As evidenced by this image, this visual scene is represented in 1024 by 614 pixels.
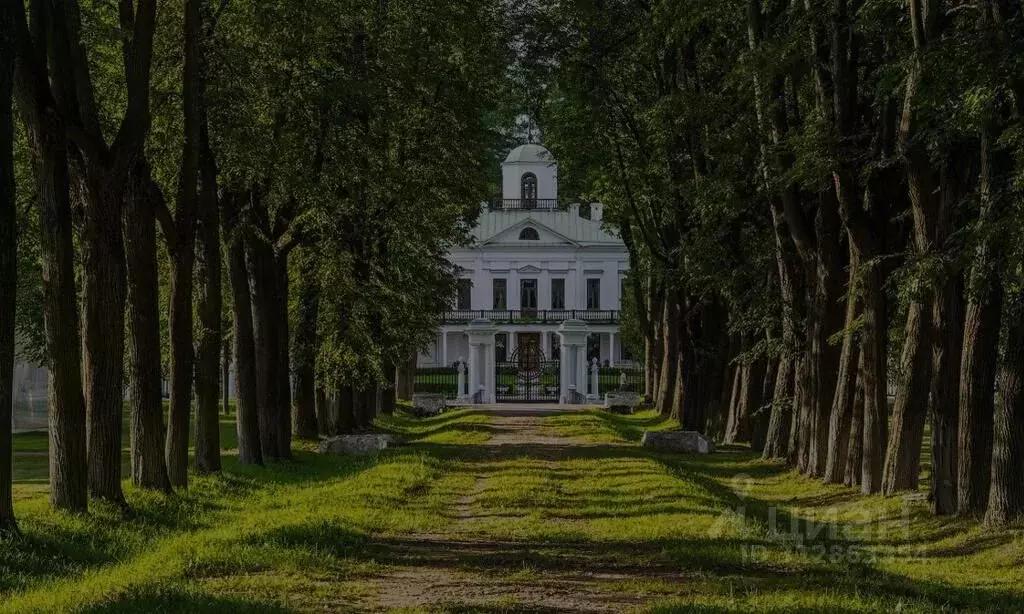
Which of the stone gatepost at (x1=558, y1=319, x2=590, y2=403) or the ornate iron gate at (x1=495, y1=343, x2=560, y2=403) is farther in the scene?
the ornate iron gate at (x1=495, y1=343, x2=560, y2=403)

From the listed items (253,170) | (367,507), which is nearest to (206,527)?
(367,507)

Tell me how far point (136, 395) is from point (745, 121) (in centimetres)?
1083

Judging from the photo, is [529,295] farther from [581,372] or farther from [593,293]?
[581,372]

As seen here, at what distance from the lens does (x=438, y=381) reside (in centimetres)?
6100

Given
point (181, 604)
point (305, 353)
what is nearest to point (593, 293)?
point (305, 353)

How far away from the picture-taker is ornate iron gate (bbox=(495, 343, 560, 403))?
184 ft

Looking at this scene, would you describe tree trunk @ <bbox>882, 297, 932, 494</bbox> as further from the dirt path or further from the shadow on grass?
the shadow on grass

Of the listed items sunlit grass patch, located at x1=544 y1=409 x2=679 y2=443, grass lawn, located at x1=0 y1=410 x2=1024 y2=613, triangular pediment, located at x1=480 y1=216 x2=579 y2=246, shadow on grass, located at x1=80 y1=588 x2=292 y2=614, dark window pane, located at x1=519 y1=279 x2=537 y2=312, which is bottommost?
sunlit grass patch, located at x1=544 y1=409 x2=679 y2=443

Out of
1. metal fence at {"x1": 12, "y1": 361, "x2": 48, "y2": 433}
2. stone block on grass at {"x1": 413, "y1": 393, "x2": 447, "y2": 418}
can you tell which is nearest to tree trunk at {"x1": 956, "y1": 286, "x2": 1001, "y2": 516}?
metal fence at {"x1": 12, "y1": 361, "x2": 48, "y2": 433}

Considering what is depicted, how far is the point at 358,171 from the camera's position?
2170 centimetres

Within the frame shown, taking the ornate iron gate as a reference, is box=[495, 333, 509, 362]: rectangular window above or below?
above

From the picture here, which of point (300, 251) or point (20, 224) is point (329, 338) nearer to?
point (300, 251)

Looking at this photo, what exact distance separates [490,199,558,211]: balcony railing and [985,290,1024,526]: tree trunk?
70.7 m

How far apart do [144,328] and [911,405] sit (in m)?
8.58
